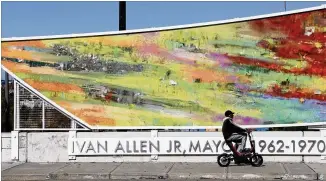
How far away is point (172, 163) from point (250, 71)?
10.9 feet

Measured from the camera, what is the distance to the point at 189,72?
15492mm

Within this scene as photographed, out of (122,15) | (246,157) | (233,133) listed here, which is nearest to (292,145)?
(246,157)

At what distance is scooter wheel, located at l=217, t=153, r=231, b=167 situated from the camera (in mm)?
14375

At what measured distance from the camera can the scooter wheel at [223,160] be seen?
47.2 feet

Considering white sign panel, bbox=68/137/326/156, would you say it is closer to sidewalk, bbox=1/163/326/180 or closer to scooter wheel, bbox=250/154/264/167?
sidewalk, bbox=1/163/326/180

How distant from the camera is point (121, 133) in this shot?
51.4 ft

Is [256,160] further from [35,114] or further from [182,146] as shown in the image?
[35,114]

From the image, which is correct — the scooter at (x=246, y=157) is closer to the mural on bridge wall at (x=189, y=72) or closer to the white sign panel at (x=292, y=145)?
the white sign panel at (x=292, y=145)

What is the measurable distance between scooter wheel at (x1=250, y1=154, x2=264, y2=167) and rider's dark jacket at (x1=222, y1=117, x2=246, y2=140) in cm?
73

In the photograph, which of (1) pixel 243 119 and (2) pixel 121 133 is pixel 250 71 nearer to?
(1) pixel 243 119

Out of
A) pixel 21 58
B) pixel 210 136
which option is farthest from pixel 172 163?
pixel 21 58

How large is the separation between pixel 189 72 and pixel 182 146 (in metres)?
2.06

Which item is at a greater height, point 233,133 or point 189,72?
point 189,72

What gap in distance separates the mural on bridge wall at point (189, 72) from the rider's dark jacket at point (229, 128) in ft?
3.77
